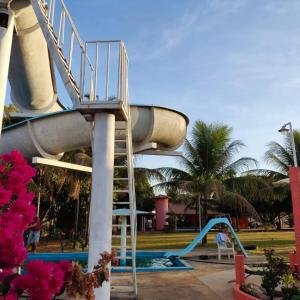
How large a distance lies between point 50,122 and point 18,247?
5700 millimetres

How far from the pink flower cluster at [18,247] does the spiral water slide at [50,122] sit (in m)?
4.21

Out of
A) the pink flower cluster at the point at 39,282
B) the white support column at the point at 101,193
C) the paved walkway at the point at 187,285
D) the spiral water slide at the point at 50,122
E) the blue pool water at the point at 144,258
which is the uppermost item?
the spiral water slide at the point at 50,122

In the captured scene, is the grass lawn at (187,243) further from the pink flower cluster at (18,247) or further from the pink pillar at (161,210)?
the pink pillar at (161,210)

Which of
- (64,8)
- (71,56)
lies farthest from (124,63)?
(64,8)

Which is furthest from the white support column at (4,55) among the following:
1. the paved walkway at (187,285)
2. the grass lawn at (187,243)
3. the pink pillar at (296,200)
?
the grass lawn at (187,243)

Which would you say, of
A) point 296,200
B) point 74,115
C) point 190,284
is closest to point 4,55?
point 74,115

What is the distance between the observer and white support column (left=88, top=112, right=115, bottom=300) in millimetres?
5320

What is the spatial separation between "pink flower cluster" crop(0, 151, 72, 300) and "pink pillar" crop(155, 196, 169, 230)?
38040 mm

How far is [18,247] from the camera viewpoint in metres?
2.20

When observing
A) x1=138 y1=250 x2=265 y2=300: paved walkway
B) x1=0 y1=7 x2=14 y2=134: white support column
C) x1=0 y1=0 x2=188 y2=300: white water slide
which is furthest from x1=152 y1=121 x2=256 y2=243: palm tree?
x1=0 y1=7 x2=14 y2=134: white support column

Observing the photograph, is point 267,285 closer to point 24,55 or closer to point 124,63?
point 124,63

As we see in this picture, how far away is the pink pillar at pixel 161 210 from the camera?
40.5 meters

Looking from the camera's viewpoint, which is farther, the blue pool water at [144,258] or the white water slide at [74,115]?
the blue pool water at [144,258]

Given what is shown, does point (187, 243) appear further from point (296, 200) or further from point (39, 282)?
point (39, 282)
